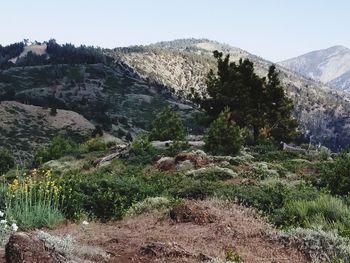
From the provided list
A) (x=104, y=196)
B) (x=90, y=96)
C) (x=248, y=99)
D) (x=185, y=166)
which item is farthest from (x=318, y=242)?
(x=90, y=96)

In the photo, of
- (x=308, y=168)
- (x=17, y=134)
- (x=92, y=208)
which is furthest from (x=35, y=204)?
(x=17, y=134)

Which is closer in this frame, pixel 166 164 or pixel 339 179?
pixel 339 179

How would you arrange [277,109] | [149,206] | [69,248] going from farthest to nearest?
1. [277,109]
2. [149,206]
3. [69,248]

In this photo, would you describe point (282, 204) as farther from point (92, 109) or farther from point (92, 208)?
point (92, 109)

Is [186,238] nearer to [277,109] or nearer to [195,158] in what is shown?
[195,158]

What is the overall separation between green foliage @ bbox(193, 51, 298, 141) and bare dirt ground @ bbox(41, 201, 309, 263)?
32836mm

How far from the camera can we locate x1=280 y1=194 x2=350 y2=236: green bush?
1002 centimetres

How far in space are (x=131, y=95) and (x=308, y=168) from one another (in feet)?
536

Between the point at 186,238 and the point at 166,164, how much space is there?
Answer: 62.5 ft

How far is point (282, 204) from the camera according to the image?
41.6 ft

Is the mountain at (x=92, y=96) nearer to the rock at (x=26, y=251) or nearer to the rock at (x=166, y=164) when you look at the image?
the rock at (x=166, y=164)

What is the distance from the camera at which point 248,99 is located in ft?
144

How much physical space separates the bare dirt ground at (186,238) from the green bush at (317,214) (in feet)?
1.99

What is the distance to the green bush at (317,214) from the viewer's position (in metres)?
10.0
